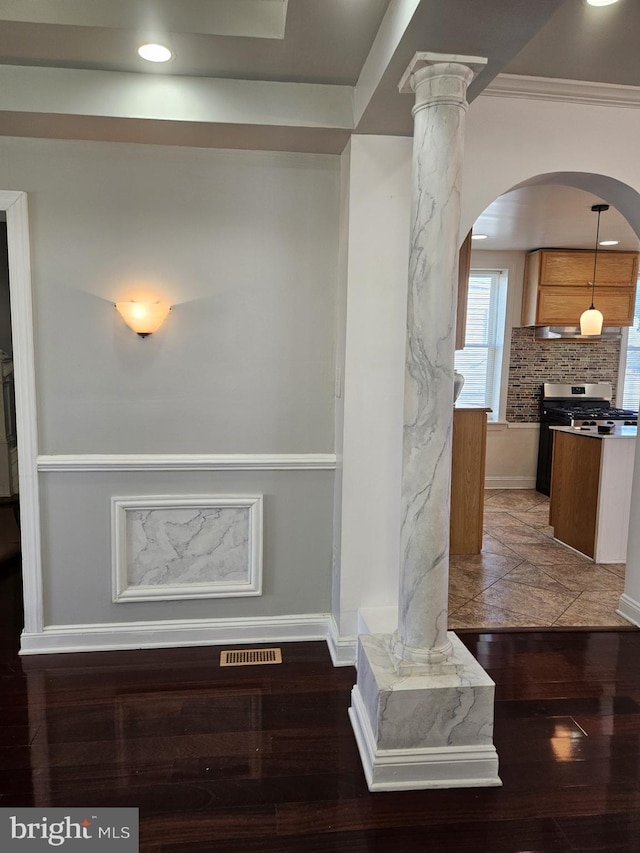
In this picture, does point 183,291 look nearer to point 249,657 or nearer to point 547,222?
point 249,657

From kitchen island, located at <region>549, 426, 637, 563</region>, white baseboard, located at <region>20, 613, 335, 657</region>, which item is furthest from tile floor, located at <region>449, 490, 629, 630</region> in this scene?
white baseboard, located at <region>20, 613, 335, 657</region>

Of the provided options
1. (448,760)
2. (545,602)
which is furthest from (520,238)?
(448,760)

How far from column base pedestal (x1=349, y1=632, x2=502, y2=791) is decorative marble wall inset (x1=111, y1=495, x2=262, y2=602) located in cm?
114

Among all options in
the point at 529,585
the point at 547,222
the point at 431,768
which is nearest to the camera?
the point at 431,768

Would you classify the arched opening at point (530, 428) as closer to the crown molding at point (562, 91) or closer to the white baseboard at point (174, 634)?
the crown molding at point (562, 91)

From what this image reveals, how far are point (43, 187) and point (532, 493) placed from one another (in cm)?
577

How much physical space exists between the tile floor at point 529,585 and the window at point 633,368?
2749mm

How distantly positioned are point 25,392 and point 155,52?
1609 millimetres

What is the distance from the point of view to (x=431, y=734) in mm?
2102

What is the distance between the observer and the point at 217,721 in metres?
2.42

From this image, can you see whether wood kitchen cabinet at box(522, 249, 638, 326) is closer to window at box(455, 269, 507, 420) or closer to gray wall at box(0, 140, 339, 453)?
window at box(455, 269, 507, 420)

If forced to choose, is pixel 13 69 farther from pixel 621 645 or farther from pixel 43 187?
pixel 621 645

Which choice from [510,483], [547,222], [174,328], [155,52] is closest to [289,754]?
[174,328]

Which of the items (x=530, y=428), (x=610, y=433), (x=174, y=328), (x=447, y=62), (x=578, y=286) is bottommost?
(x=530, y=428)
